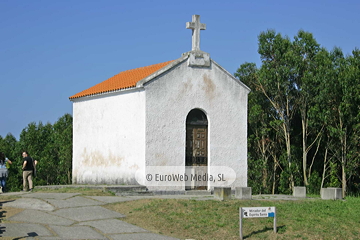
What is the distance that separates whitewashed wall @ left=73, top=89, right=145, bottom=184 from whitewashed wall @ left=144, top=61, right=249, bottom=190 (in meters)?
0.53

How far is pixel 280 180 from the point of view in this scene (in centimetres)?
3066

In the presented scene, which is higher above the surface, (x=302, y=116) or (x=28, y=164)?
(x=302, y=116)

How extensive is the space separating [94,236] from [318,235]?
5.66 m

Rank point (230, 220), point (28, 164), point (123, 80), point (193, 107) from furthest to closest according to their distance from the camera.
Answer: point (123, 80) → point (193, 107) → point (28, 164) → point (230, 220)

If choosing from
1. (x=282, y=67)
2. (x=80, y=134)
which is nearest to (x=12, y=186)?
(x=80, y=134)

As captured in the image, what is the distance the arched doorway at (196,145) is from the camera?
2144 centimetres

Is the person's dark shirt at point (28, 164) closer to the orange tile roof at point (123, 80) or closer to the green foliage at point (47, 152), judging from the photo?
the orange tile roof at point (123, 80)

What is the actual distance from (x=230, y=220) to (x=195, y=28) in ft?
32.7

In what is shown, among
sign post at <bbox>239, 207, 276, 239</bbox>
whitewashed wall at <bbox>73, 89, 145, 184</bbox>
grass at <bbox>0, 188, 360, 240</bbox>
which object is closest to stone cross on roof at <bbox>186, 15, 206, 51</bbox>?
whitewashed wall at <bbox>73, 89, 145, 184</bbox>

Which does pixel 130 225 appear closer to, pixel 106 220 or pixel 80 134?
pixel 106 220

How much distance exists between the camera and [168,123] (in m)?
20.8

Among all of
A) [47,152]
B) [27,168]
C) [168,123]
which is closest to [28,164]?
[27,168]

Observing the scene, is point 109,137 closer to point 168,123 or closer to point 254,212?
point 168,123

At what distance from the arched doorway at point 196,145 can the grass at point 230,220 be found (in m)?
4.61
